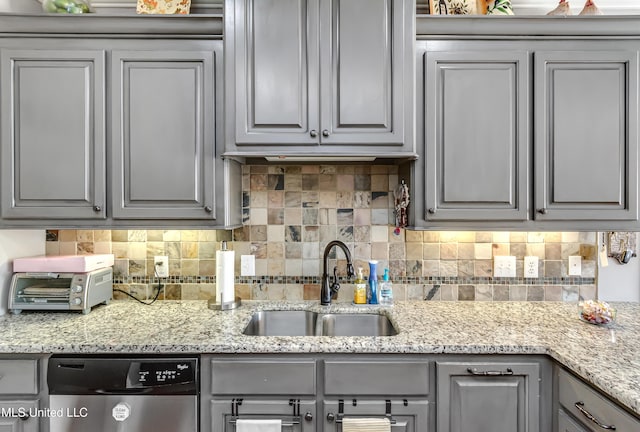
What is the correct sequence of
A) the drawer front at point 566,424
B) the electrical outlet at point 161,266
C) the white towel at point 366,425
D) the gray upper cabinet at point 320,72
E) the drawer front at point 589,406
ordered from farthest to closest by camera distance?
1. the electrical outlet at point 161,266
2. the gray upper cabinet at point 320,72
3. the white towel at point 366,425
4. the drawer front at point 566,424
5. the drawer front at point 589,406

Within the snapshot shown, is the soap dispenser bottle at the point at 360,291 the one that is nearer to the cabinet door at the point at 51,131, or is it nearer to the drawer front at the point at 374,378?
the drawer front at the point at 374,378

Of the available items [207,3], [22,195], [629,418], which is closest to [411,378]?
[629,418]

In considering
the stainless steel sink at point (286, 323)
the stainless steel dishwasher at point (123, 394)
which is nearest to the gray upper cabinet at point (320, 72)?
the stainless steel sink at point (286, 323)

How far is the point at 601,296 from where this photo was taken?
2.09m

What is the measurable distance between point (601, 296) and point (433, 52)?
5.26 feet

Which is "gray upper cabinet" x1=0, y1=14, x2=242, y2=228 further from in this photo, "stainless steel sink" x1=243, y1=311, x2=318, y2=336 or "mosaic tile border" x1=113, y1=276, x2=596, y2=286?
"stainless steel sink" x1=243, y1=311, x2=318, y2=336

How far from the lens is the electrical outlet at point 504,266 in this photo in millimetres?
2113

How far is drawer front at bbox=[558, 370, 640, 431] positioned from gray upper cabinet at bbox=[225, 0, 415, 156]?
3.67 ft

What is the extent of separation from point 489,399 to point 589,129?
1.28 meters

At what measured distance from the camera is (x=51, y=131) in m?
1.75

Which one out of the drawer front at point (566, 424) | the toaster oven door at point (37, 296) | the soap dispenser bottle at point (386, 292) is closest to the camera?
the drawer front at point (566, 424)

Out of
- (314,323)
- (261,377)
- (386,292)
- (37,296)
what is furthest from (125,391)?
(386,292)

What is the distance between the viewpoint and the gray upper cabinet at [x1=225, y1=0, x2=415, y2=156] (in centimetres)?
171

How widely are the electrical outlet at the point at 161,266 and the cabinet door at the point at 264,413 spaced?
2.96 ft
